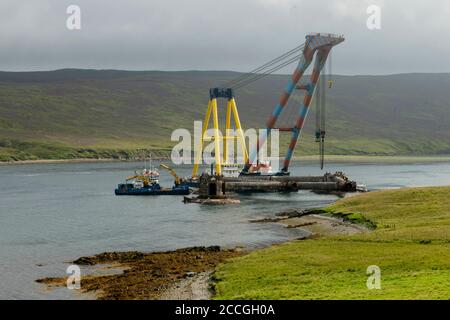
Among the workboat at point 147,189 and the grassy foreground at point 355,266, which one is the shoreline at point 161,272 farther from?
the workboat at point 147,189

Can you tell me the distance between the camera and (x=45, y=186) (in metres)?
150

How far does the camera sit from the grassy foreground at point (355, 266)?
3591cm

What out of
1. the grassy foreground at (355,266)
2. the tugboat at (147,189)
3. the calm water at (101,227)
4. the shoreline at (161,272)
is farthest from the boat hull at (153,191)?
the grassy foreground at (355,266)

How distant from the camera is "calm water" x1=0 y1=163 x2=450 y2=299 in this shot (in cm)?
5484

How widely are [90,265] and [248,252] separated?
11925 millimetres

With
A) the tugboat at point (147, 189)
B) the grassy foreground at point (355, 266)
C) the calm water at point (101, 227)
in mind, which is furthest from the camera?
the tugboat at point (147, 189)

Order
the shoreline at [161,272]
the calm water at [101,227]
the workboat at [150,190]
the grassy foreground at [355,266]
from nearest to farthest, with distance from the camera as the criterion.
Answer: the grassy foreground at [355,266] → the shoreline at [161,272] → the calm water at [101,227] → the workboat at [150,190]

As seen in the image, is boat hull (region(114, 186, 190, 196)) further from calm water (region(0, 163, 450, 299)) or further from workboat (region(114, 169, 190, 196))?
calm water (region(0, 163, 450, 299))

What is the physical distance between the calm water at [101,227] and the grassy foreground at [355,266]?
31.1ft

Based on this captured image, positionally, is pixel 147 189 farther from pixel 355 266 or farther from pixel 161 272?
pixel 355 266

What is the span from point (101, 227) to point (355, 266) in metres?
42.0

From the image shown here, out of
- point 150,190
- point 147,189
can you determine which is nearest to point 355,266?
point 150,190

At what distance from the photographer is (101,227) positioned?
7894cm
